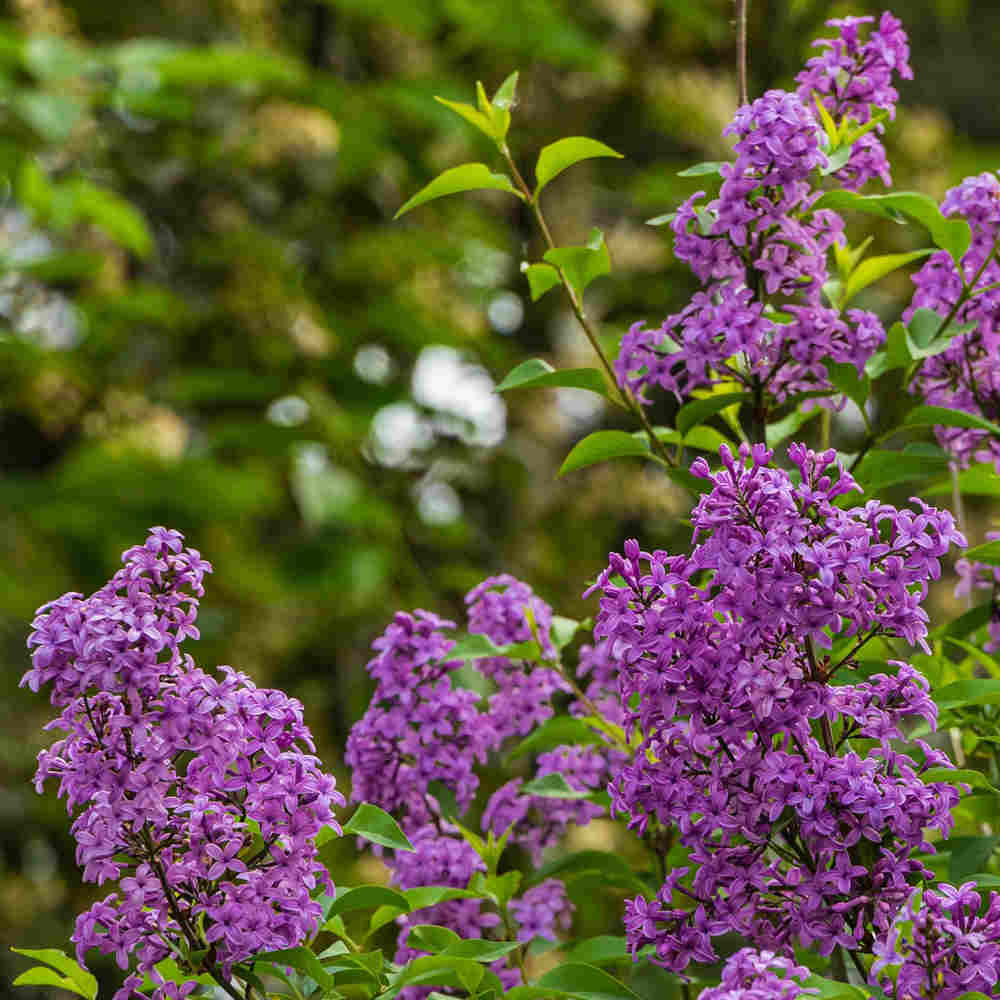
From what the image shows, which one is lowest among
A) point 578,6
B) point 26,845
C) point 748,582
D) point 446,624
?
point 748,582

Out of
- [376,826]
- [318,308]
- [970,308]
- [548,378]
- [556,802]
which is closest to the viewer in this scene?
[376,826]

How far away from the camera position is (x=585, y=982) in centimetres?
114

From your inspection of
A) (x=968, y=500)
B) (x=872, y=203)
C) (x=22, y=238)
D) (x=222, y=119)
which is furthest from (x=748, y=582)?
(x=968, y=500)

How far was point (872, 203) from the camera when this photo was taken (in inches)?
51.8

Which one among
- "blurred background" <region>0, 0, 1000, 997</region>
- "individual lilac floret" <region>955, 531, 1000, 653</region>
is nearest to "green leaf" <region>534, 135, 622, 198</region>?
"individual lilac floret" <region>955, 531, 1000, 653</region>

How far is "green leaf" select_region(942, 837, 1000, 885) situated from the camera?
1.19 m

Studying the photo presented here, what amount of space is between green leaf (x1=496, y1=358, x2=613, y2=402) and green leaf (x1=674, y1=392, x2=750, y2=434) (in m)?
0.09

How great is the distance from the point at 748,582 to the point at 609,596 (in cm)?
10

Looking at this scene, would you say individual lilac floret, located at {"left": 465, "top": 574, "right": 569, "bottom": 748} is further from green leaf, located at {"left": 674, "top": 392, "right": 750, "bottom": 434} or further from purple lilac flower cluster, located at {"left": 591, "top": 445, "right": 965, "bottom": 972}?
purple lilac flower cluster, located at {"left": 591, "top": 445, "right": 965, "bottom": 972}

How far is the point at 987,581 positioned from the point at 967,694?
457 millimetres

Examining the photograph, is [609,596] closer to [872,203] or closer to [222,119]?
[872,203]

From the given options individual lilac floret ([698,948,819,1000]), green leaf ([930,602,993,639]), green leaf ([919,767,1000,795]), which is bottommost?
individual lilac floret ([698,948,819,1000])

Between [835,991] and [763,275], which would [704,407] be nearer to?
[763,275]

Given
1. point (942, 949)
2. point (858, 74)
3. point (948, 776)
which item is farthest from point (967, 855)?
point (858, 74)
